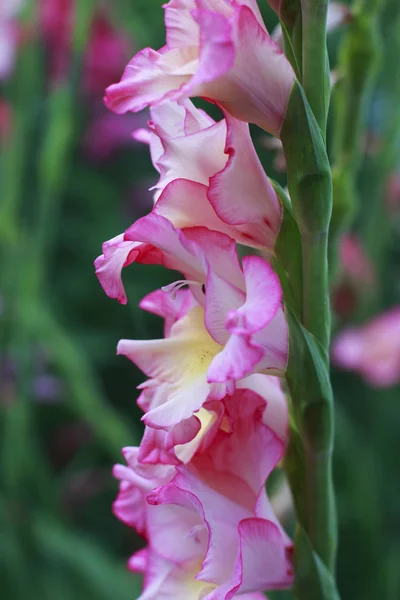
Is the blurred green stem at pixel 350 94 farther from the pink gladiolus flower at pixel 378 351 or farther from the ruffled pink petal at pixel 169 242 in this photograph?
the pink gladiolus flower at pixel 378 351

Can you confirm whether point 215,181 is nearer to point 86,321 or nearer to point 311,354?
point 311,354

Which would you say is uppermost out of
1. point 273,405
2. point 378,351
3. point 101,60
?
point 101,60

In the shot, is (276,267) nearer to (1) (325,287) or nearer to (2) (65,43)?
(1) (325,287)

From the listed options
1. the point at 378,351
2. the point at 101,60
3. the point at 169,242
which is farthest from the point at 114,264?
the point at 101,60

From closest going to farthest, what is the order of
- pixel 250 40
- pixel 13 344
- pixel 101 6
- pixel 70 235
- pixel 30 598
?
1. pixel 250 40
2. pixel 30 598
3. pixel 13 344
4. pixel 101 6
5. pixel 70 235

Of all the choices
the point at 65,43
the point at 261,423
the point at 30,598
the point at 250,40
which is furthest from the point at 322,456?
the point at 65,43

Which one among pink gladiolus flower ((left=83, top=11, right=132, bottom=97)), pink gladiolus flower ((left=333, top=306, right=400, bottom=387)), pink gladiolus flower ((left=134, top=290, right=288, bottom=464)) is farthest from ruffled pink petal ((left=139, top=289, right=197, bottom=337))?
pink gladiolus flower ((left=83, top=11, right=132, bottom=97))
